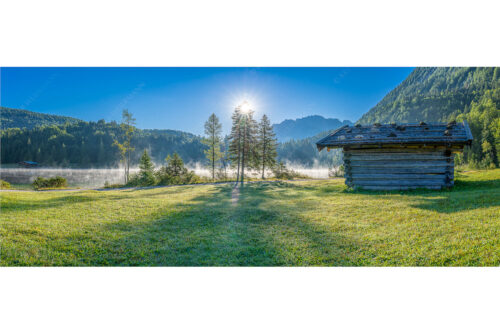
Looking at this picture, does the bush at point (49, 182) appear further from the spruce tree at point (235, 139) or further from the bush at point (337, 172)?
the bush at point (337, 172)

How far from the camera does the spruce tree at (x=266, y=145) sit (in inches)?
1039

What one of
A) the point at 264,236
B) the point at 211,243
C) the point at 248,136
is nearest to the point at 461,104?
the point at 248,136

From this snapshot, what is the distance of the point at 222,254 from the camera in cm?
361

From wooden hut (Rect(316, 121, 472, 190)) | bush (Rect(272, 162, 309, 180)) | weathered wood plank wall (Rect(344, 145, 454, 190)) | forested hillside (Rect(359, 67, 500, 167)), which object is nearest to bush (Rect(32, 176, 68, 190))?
bush (Rect(272, 162, 309, 180))

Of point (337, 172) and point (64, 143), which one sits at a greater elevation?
point (64, 143)

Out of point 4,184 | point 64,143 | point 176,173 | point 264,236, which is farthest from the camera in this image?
point 64,143

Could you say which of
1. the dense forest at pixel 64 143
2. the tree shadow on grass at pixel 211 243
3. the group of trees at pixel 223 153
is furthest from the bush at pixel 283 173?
the tree shadow on grass at pixel 211 243

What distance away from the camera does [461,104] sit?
1943 inches

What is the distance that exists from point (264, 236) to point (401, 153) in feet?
31.6

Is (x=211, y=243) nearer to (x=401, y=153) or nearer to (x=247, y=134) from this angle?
(x=401, y=153)

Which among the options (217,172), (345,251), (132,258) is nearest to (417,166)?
(345,251)

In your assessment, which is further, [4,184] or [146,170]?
[146,170]

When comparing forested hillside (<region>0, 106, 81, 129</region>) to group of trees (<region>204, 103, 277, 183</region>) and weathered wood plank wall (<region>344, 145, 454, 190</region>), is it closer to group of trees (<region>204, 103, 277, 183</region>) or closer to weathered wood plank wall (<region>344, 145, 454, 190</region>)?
group of trees (<region>204, 103, 277, 183</region>)

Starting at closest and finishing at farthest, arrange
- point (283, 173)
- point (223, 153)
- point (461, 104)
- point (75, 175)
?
point (75, 175), point (283, 173), point (223, 153), point (461, 104)
